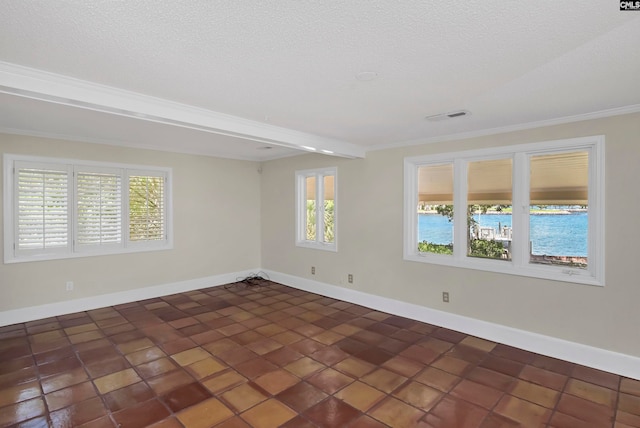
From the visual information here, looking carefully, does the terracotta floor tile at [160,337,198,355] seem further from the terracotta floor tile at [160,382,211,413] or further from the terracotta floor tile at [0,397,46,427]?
the terracotta floor tile at [0,397,46,427]

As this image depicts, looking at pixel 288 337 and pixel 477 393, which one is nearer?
pixel 477 393

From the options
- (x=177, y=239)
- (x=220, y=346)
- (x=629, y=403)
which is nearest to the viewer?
(x=629, y=403)

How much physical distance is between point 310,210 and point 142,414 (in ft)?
13.2

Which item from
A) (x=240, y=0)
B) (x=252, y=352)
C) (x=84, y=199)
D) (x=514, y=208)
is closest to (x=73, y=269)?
(x=84, y=199)

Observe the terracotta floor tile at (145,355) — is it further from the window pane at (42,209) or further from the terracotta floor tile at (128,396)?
the window pane at (42,209)

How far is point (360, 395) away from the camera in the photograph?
269cm

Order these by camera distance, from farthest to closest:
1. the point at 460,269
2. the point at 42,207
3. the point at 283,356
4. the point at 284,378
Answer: the point at 42,207 → the point at 460,269 → the point at 283,356 → the point at 284,378

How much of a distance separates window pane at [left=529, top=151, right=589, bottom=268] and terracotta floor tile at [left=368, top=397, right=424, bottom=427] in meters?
2.22

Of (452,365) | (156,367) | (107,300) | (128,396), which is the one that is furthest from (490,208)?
(107,300)

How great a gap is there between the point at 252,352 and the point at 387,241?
2356 mm

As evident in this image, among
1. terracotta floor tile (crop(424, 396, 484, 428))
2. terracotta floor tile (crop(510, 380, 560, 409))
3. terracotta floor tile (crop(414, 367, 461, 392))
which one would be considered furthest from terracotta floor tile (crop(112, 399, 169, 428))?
terracotta floor tile (crop(510, 380, 560, 409))

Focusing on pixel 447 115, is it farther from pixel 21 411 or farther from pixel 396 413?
pixel 21 411

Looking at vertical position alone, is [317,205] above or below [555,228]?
above

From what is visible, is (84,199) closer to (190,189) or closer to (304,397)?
(190,189)
